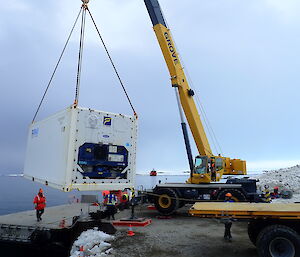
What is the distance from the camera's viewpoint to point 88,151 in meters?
5.91

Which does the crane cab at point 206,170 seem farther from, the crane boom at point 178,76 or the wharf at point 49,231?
the wharf at point 49,231

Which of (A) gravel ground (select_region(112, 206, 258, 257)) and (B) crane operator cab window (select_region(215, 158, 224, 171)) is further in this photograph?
(B) crane operator cab window (select_region(215, 158, 224, 171))

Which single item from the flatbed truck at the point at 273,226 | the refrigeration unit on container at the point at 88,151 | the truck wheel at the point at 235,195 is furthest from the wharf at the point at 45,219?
the truck wheel at the point at 235,195

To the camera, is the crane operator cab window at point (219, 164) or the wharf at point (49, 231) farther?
the crane operator cab window at point (219, 164)

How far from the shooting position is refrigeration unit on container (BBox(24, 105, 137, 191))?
5.63m

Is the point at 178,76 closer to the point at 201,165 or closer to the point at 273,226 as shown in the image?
the point at 201,165

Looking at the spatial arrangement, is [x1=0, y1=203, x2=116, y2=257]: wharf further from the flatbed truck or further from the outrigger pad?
the flatbed truck

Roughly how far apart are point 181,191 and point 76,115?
8.41m

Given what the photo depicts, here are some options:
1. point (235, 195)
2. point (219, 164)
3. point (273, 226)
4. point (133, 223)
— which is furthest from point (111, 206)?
point (273, 226)

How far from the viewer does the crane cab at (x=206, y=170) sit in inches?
500

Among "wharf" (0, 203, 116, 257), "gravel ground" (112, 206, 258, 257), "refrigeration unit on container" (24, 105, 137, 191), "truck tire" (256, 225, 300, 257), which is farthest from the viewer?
"wharf" (0, 203, 116, 257)

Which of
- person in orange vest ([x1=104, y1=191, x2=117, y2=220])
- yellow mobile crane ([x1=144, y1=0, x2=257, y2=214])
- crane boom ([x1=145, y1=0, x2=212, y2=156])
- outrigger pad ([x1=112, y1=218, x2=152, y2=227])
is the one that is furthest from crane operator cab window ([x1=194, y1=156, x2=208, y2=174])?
person in orange vest ([x1=104, y1=191, x2=117, y2=220])

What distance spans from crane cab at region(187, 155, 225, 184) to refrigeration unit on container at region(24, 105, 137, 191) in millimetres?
7014

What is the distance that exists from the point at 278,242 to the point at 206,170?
7.07 meters
